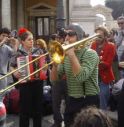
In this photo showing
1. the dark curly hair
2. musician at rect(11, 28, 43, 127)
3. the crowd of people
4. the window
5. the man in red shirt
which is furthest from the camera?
the window

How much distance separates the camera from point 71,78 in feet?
18.2

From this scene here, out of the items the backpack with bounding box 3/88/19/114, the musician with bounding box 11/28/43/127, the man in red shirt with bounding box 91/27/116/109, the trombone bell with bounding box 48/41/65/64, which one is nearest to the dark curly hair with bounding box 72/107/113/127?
the trombone bell with bounding box 48/41/65/64

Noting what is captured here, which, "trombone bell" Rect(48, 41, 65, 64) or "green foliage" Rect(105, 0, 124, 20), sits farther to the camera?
"green foliage" Rect(105, 0, 124, 20)

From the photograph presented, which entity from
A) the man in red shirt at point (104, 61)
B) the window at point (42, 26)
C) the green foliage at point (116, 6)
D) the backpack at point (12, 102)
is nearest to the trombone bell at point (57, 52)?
the man in red shirt at point (104, 61)

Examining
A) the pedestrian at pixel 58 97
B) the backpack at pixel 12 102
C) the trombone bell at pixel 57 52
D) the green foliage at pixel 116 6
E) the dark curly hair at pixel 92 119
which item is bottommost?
the backpack at pixel 12 102

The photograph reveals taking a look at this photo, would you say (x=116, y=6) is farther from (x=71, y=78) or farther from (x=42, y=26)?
(x=71, y=78)

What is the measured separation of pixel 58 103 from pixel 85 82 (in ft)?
6.71

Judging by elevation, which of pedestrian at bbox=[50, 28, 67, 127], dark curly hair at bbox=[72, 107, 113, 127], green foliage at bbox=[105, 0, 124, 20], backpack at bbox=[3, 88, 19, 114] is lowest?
backpack at bbox=[3, 88, 19, 114]

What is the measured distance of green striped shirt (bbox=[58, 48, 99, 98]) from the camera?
213 inches

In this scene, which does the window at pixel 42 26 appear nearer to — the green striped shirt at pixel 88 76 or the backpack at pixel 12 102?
the backpack at pixel 12 102

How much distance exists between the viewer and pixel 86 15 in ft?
91.6

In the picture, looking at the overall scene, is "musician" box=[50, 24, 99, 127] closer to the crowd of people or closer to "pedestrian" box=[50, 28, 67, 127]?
the crowd of people

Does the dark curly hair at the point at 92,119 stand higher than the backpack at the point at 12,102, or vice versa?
the dark curly hair at the point at 92,119

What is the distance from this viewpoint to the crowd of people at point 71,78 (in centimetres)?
521
